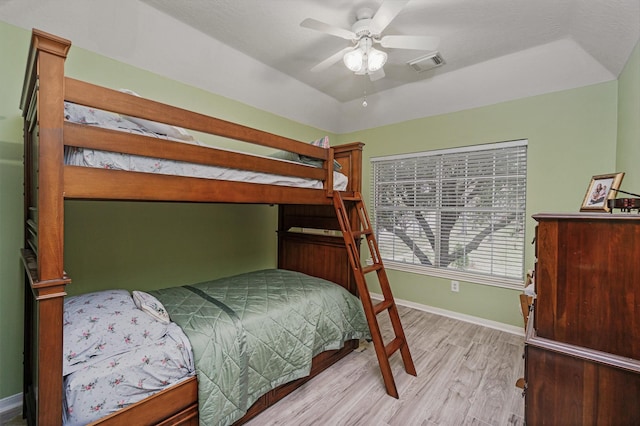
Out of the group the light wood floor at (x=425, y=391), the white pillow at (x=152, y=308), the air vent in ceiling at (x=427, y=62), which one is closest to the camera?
the white pillow at (x=152, y=308)

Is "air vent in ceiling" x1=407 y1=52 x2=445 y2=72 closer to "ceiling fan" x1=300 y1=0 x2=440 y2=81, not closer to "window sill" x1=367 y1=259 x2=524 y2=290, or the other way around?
"ceiling fan" x1=300 y1=0 x2=440 y2=81

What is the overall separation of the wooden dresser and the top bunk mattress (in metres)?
1.51

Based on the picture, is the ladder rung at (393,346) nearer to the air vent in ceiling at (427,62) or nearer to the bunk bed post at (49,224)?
the bunk bed post at (49,224)

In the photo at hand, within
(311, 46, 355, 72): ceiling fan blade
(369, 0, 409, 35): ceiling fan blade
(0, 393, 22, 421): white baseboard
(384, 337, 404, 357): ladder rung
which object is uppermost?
(369, 0, 409, 35): ceiling fan blade

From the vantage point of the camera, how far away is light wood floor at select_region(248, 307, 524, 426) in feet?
5.66

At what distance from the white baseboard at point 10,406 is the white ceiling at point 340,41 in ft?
8.00

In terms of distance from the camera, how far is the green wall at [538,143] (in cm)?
252

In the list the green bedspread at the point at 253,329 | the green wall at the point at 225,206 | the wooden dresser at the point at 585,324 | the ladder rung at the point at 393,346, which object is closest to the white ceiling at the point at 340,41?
the green wall at the point at 225,206

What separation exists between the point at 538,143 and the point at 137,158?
3399mm

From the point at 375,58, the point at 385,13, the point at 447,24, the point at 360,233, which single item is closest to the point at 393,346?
the point at 360,233

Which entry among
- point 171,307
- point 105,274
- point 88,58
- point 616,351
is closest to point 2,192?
point 105,274

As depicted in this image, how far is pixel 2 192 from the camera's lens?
71.6 inches

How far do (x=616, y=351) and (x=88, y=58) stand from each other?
3.41 metres

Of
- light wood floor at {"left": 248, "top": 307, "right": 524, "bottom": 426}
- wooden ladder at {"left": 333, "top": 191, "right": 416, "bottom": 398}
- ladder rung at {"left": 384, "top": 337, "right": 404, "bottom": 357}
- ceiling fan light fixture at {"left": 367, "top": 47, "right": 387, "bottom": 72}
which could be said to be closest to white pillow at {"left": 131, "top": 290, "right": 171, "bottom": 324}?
light wood floor at {"left": 248, "top": 307, "right": 524, "bottom": 426}
